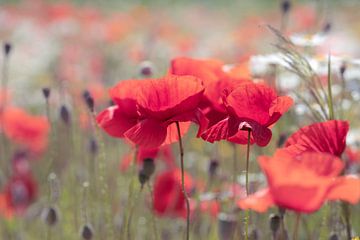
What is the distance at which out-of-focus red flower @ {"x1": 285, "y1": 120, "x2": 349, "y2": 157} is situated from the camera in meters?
0.98

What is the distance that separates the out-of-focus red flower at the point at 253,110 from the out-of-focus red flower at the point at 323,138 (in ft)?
0.15

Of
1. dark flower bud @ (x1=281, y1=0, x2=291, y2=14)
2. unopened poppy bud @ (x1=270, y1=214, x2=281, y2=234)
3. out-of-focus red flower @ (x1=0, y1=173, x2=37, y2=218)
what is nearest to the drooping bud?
unopened poppy bud @ (x1=270, y1=214, x2=281, y2=234)

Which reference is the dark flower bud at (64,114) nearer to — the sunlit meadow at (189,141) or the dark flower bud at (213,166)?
the sunlit meadow at (189,141)

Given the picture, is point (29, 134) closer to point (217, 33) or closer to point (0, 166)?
point (0, 166)

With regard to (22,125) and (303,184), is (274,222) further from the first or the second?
(22,125)

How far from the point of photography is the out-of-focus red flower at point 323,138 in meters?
0.98

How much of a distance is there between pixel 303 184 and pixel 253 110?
27 centimetres

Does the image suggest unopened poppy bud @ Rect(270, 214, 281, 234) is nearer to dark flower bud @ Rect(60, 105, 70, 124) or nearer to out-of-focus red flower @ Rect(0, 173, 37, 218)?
dark flower bud @ Rect(60, 105, 70, 124)

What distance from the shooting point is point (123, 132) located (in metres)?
1.21

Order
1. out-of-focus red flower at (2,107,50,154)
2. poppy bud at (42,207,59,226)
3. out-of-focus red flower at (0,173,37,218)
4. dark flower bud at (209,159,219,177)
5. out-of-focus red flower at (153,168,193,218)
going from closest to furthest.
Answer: poppy bud at (42,207,59,226) < dark flower bud at (209,159,219,177) < out-of-focus red flower at (153,168,193,218) < out-of-focus red flower at (0,173,37,218) < out-of-focus red flower at (2,107,50,154)

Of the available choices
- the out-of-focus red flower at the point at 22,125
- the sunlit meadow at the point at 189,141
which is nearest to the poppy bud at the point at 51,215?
the sunlit meadow at the point at 189,141

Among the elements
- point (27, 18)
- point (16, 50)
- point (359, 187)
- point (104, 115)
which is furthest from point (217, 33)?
point (359, 187)

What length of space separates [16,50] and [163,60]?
107 cm

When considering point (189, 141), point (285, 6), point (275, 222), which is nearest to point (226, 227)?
point (275, 222)
